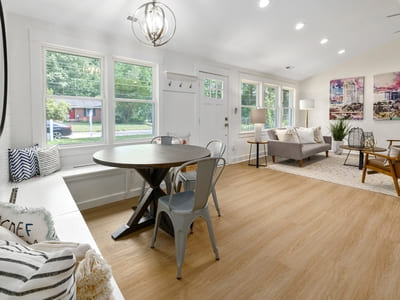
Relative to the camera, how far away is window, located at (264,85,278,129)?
6.47m

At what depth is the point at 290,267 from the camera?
5.93 feet

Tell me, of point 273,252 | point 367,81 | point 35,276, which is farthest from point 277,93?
point 35,276

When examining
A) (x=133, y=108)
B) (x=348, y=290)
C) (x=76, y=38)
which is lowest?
(x=348, y=290)

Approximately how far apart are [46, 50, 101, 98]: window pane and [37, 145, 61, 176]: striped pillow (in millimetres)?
771

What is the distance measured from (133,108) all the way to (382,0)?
4.58 m

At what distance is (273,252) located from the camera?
6.59ft

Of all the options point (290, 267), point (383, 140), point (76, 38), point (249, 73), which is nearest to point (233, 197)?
point (290, 267)

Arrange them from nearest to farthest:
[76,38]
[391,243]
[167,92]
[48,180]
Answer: [391,243] < [48,180] < [76,38] < [167,92]

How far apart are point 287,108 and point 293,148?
272 cm

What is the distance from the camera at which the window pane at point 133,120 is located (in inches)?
143

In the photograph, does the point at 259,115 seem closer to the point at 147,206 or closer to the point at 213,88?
the point at 213,88

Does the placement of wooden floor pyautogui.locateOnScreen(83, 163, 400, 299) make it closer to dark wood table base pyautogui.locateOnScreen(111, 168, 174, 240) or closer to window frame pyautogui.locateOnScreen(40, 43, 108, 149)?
dark wood table base pyautogui.locateOnScreen(111, 168, 174, 240)

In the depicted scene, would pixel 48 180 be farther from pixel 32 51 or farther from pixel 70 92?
pixel 32 51

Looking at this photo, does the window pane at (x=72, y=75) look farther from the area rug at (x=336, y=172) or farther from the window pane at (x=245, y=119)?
the area rug at (x=336, y=172)
